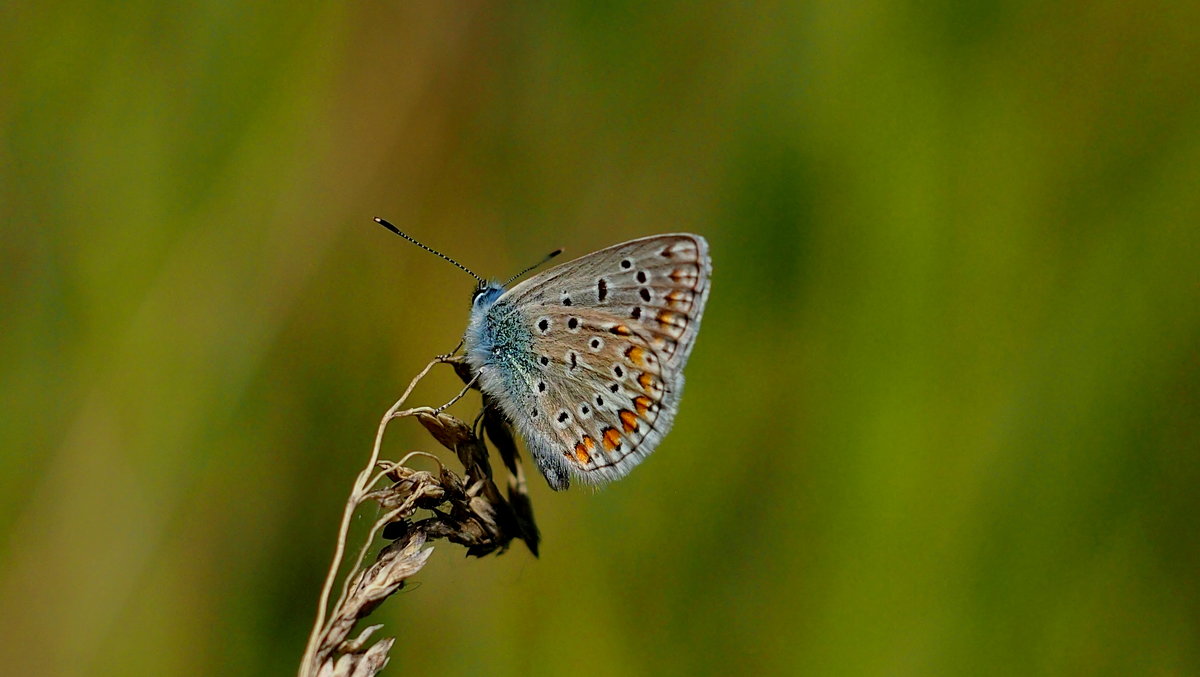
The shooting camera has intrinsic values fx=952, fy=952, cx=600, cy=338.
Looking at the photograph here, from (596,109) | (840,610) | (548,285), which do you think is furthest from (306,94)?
(840,610)

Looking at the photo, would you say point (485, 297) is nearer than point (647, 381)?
No

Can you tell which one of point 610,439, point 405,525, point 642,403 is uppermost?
point 642,403

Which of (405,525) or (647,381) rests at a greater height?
(647,381)

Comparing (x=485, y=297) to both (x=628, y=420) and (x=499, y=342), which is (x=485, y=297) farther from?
(x=628, y=420)

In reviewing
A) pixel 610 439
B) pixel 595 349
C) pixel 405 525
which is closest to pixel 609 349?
pixel 595 349

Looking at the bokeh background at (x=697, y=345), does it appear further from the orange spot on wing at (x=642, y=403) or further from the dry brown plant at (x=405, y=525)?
the dry brown plant at (x=405, y=525)

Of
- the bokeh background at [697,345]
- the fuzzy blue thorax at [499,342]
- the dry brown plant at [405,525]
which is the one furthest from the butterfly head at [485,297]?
the bokeh background at [697,345]
